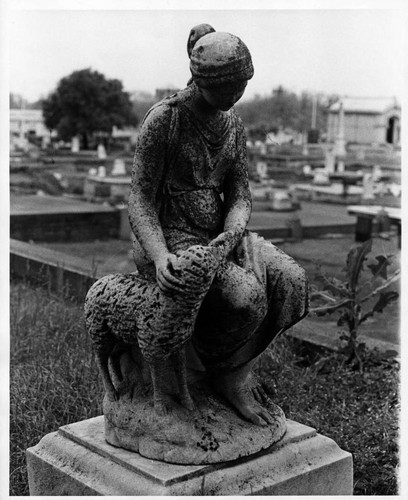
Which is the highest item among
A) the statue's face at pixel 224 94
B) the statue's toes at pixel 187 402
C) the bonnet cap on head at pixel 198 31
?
the bonnet cap on head at pixel 198 31

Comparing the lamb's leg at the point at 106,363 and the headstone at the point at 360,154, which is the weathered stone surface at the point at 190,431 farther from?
the headstone at the point at 360,154

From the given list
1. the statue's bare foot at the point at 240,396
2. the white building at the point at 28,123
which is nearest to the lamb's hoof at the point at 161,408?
the statue's bare foot at the point at 240,396

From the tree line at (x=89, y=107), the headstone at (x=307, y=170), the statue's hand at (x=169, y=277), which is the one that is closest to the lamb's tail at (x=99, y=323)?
the statue's hand at (x=169, y=277)

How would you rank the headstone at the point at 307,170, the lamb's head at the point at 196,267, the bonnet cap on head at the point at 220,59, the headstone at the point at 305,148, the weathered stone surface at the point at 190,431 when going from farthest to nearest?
the headstone at the point at 305,148, the headstone at the point at 307,170, the weathered stone surface at the point at 190,431, the bonnet cap on head at the point at 220,59, the lamb's head at the point at 196,267

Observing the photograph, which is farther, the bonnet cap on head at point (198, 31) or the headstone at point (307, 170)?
the headstone at point (307, 170)

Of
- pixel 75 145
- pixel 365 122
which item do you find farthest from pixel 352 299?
pixel 365 122

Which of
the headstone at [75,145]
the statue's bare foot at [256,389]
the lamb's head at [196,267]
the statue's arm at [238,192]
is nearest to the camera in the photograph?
the lamb's head at [196,267]

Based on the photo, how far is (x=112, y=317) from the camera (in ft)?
11.0

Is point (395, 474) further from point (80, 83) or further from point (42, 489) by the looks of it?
point (80, 83)

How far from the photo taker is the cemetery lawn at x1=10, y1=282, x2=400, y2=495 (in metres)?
4.50

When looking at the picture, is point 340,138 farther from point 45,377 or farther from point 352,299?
point 45,377

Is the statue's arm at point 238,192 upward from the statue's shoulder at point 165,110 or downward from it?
downward

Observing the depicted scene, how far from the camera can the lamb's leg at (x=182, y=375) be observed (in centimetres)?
331

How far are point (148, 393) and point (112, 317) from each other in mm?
359
